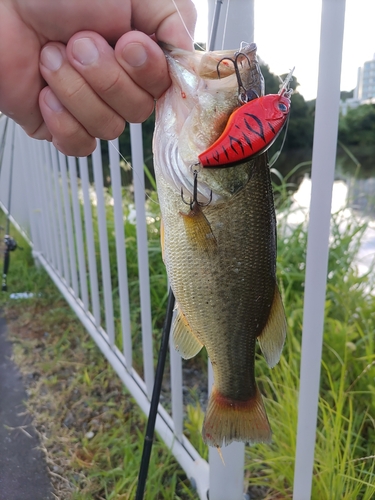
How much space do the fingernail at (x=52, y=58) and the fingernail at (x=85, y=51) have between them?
6cm

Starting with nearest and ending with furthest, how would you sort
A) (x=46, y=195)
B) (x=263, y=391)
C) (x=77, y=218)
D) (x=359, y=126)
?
(x=263, y=391)
(x=77, y=218)
(x=46, y=195)
(x=359, y=126)

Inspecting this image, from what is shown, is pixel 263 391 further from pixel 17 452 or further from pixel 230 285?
pixel 230 285

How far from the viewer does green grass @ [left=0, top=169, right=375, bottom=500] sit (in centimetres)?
158

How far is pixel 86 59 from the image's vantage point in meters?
0.78

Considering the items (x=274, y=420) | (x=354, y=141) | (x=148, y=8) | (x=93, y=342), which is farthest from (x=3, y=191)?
(x=354, y=141)

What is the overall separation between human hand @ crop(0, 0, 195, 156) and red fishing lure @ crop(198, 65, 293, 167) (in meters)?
0.22

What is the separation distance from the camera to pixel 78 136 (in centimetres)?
93

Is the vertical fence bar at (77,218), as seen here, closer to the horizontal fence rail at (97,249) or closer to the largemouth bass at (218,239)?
the horizontal fence rail at (97,249)

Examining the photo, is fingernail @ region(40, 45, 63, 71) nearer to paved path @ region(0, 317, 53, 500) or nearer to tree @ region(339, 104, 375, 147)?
paved path @ region(0, 317, 53, 500)

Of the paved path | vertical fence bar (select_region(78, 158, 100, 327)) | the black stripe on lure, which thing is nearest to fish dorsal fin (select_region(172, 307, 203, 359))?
the black stripe on lure

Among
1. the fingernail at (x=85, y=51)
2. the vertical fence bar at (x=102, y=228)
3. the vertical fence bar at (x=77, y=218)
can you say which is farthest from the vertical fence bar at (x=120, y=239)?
the fingernail at (x=85, y=51)

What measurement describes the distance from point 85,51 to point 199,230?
0.38 metres

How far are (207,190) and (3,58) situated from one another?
47 centimetres

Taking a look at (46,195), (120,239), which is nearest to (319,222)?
(120,239)
